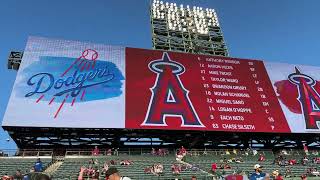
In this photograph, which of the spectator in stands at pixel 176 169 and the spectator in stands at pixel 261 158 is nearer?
the spectator in stands at pixel 176 169

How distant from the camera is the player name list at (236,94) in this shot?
29547 mm

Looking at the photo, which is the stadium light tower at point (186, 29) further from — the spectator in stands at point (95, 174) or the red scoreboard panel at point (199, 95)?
the spectator in stands at point (95, 174)

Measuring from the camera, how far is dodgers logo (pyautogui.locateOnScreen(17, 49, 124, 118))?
87.7ft

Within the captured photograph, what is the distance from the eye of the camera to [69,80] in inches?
1102

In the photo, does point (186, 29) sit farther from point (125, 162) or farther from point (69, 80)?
point (125, 162)

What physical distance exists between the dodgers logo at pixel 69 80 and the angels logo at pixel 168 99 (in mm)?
2582

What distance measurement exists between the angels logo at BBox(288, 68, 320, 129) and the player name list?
2643 millimetres

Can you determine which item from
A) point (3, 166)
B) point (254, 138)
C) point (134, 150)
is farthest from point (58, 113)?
point (254, 138)

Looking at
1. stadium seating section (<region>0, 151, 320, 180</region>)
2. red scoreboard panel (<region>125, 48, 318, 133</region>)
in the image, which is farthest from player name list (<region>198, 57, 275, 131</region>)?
stadium seating section (<region>0, 151, 320, 180</region>)

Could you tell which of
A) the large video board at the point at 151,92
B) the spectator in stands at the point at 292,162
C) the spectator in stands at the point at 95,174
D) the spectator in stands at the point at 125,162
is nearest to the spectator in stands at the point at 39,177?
the spectator in stands at the point at 95,174

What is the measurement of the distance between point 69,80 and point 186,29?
18527 mm

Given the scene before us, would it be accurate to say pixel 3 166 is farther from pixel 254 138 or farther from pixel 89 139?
pixel 254 138

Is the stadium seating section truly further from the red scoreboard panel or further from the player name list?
the player name list

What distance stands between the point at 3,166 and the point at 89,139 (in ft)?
31.8
